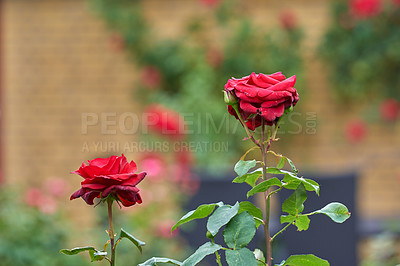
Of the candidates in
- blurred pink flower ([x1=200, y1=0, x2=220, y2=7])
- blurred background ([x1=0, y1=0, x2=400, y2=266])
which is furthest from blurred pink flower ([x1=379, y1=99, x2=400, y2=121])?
blurred pink flower ([x1=200, y1=0, x2=220, y2=7])

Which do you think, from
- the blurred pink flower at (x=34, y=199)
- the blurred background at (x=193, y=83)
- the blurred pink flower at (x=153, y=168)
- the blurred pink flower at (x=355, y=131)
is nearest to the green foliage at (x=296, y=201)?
the blurred pink flower at (x=153, y=168)

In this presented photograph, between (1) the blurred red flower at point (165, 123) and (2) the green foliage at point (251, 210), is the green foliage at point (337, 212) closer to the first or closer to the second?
→ (2) the green foliage at point (251, 210)

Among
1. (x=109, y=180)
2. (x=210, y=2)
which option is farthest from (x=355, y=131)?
(x=109, y=180)

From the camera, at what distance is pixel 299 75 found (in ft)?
11.7

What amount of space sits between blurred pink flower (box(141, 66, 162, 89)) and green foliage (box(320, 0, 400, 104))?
Answer: 3.50 feet

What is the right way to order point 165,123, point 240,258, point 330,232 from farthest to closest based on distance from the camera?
point 165,123
point 330,232
point 240,258

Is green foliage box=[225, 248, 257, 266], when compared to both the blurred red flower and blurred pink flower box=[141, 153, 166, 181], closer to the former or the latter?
blurred pink flower box=[141, 153, 166, 181]

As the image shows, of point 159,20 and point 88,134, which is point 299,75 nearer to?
point 159,20

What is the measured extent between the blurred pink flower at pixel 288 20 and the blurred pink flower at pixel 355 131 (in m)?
0.71

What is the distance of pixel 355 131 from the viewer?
11.4ft

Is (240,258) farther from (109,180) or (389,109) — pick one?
(389,109)

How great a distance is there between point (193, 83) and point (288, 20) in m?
0.71

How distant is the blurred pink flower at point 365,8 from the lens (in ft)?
11.1

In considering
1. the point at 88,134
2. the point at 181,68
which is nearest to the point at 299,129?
the point at 181,68
